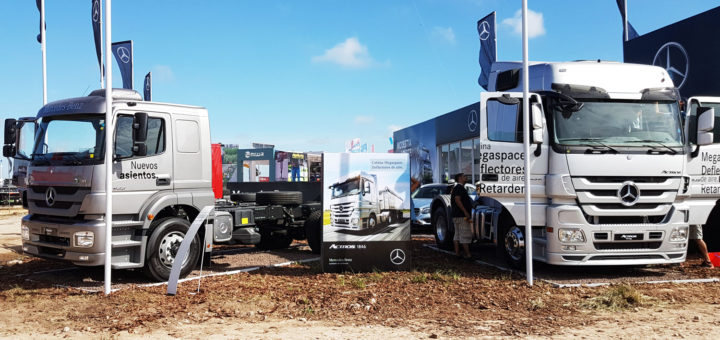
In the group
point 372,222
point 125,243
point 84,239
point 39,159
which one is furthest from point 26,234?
point 372,222

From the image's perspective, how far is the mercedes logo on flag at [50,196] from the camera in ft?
28.4

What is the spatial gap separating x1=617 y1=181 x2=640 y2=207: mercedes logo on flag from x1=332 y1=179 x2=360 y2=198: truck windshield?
4.06 m

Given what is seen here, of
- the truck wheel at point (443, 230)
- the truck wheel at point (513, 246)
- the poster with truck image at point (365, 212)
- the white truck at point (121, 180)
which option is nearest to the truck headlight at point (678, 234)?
the truck wheel at point (513, 246)

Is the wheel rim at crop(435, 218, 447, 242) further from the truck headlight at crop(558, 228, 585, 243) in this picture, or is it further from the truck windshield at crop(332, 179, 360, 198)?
the truck headlight at crop(558, 228, 585, 243)

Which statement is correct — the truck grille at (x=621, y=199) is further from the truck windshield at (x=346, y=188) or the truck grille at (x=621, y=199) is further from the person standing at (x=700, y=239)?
the truck windshield at (x=346, y=188)

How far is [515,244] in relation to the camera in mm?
9617

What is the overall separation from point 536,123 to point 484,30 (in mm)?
11956

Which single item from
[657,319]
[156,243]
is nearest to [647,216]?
[657,319]

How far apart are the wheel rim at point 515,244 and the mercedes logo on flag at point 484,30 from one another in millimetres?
11482

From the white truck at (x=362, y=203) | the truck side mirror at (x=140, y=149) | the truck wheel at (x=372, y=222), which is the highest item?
the truck side mirror at (x=140, y=149)

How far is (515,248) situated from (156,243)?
575 cm

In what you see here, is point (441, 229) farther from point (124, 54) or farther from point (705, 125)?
point (124, 54)

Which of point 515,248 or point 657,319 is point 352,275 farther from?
point 657,319

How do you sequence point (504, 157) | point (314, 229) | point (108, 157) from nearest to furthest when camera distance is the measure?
point (108, 157), point (504, 157), point (314, 229)
